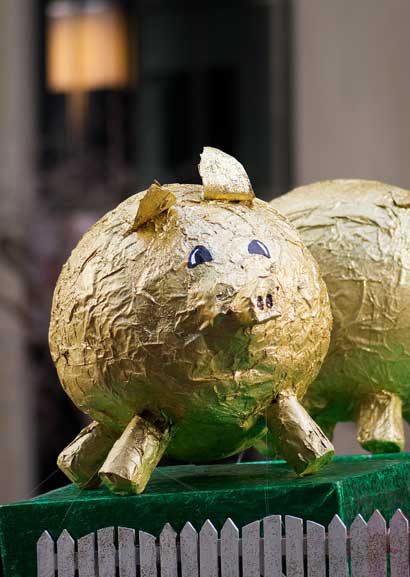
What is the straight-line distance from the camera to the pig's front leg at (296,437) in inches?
85.4

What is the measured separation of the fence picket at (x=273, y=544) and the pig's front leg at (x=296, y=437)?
0.13m

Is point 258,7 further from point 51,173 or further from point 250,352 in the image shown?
point 250,352

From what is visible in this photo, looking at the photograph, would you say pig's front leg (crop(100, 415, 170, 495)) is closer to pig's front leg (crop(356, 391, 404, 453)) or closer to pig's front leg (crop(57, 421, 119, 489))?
pig's front leg (crop(57, 421, 119, 489))

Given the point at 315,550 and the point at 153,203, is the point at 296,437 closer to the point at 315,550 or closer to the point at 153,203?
the point at 315,550

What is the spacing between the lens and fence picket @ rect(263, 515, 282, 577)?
2.08 meters

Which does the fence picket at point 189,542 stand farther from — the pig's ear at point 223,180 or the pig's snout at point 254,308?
the pig's ear at point 223,180

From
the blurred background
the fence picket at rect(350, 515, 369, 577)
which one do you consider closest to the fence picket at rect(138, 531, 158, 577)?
the fence picket at rect(350, 515, 369, 577)

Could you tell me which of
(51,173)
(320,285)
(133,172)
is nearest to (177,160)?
(133,172)

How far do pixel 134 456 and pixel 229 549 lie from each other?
0.22m

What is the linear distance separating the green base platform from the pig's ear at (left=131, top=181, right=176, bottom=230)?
18.5 inches

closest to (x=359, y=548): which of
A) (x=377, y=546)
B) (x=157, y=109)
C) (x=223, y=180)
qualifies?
(x=377, y=546)

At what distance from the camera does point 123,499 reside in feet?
6.96

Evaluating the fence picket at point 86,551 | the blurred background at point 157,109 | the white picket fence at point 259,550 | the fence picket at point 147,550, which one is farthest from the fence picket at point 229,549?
the blurred background at point 157,109

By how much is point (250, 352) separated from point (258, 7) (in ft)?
13.3
